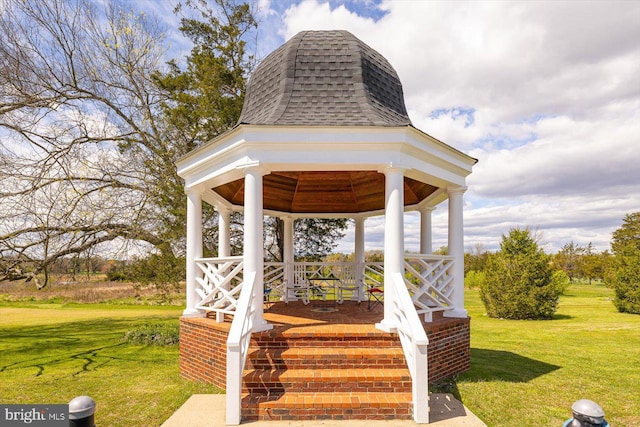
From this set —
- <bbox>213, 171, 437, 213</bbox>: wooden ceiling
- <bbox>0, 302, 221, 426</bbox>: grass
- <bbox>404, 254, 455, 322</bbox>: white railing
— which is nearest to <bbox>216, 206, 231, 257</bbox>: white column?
<bbox>213, 171, 437, 213</bbox>: wooden ceiling

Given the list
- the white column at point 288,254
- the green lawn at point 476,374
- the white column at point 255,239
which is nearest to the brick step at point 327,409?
the green lawn at point 476,374

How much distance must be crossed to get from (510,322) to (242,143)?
15.3m

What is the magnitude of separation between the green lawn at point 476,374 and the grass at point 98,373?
0.06 feet

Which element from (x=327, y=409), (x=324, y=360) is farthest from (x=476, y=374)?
(x=327, y=409)

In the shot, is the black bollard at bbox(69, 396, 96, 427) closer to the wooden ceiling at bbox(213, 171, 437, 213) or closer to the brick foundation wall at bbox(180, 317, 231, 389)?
the brick foundation wall at bbox(180, 317, 231, 389)

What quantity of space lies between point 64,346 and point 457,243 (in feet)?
36.0

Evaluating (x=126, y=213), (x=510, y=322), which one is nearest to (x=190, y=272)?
(x=126, y=213)

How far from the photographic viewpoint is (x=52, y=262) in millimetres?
12672

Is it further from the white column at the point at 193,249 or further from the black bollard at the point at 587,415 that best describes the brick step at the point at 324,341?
the black bollard at the point at 587,415

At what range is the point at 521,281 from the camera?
56.7ft

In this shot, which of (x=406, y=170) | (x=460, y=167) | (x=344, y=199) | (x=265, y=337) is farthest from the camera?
(x=344, y=199)

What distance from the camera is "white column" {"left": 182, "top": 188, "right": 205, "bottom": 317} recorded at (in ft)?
23.6

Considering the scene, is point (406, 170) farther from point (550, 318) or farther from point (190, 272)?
point (550, 318)

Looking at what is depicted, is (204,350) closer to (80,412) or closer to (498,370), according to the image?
(80,412)
